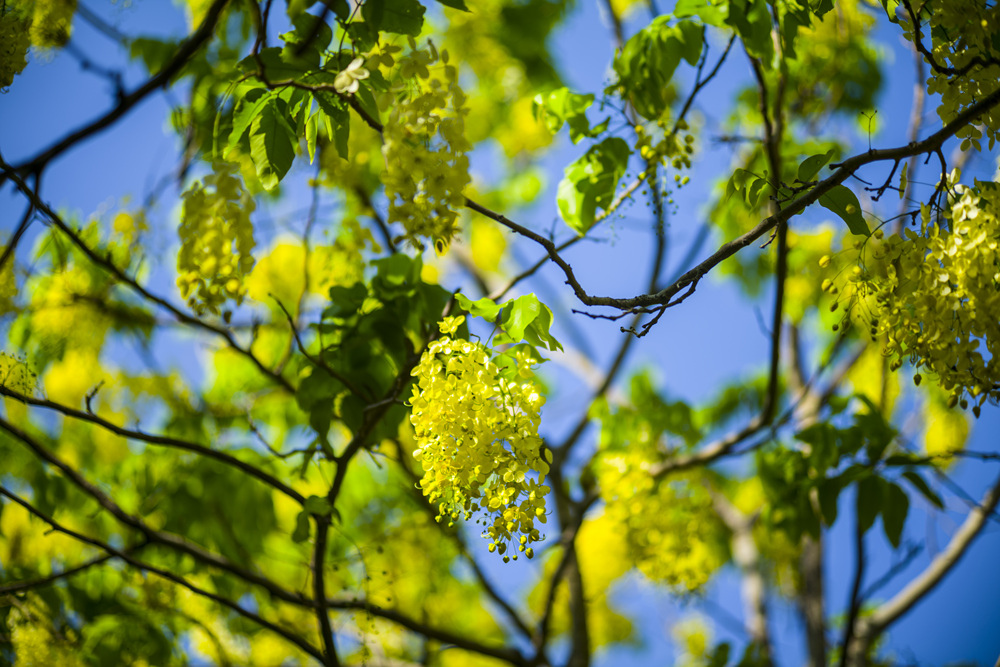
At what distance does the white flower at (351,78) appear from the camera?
4.47 feet

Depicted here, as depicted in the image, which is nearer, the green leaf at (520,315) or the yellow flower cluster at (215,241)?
the green leaf at (520,315)

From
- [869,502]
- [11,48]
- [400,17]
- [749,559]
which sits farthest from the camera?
[749,559]

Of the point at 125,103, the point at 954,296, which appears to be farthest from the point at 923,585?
the point at 125,103

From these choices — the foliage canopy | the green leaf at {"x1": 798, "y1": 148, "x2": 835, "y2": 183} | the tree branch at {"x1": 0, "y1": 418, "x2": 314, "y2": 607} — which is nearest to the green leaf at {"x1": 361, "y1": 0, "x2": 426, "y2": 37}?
the foliage canopy

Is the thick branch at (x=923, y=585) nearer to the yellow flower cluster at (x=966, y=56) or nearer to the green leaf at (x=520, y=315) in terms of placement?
the yellow flower cluster at (x=966, y=56)

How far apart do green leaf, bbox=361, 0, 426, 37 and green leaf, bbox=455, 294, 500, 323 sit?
575mm

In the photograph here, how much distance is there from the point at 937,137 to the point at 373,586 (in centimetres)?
289

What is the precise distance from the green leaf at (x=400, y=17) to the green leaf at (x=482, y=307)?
58 cm

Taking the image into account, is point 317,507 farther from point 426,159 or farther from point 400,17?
point 400,17

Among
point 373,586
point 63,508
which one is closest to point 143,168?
point 63,508

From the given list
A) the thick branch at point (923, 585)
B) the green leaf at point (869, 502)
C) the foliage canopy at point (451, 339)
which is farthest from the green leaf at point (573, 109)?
the thick branch at point (923, 585)

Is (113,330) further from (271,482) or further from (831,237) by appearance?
(831,237)

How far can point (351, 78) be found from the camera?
1377mm

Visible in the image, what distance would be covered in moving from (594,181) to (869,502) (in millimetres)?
1175
